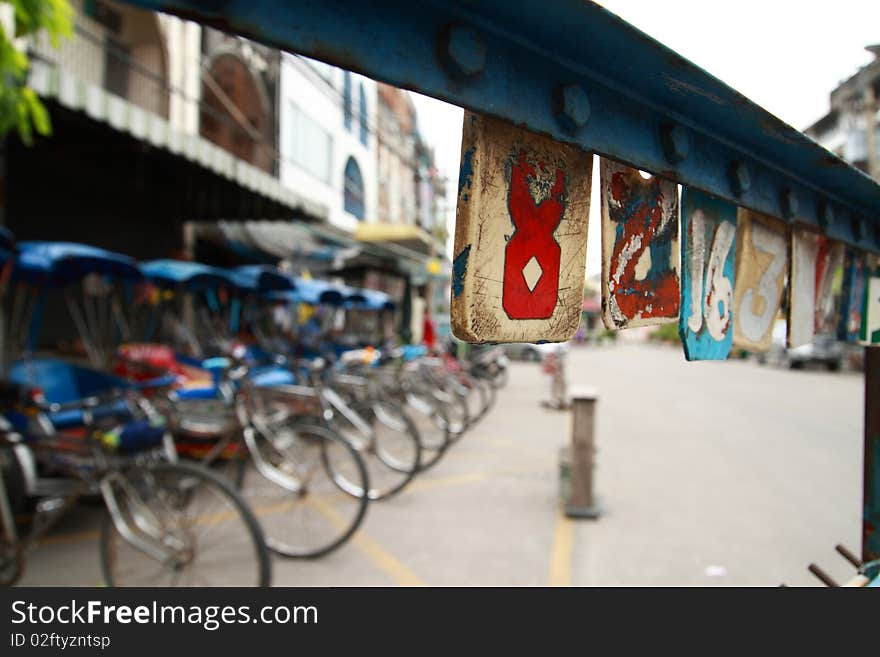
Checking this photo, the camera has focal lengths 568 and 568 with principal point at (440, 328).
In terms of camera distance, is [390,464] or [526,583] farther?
[390,464]

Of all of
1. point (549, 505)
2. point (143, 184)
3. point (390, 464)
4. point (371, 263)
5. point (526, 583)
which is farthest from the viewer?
point (371, 263)

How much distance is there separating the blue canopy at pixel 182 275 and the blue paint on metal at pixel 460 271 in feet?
17.3

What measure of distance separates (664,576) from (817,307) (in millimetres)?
2382

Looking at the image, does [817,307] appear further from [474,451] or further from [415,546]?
[474,451]

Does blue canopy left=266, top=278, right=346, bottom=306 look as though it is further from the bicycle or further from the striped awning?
the bicycle

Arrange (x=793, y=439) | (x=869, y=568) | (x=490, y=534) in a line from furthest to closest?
(x=793, y=439), (x=490, y=534), (x=869, y=568)

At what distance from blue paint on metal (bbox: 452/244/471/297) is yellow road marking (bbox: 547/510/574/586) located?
2848 mm

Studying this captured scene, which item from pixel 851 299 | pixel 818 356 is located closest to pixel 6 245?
pixel 851 299

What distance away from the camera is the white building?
529 inches

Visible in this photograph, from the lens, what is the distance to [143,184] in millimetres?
8688

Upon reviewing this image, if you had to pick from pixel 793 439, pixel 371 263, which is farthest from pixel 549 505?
pixel 371 263

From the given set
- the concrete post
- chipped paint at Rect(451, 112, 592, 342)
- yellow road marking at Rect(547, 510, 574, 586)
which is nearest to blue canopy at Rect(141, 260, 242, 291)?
yellow road marking at Rect(547, 510, 574, 586)

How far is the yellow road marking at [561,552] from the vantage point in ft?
10.6

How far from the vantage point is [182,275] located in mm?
5469
